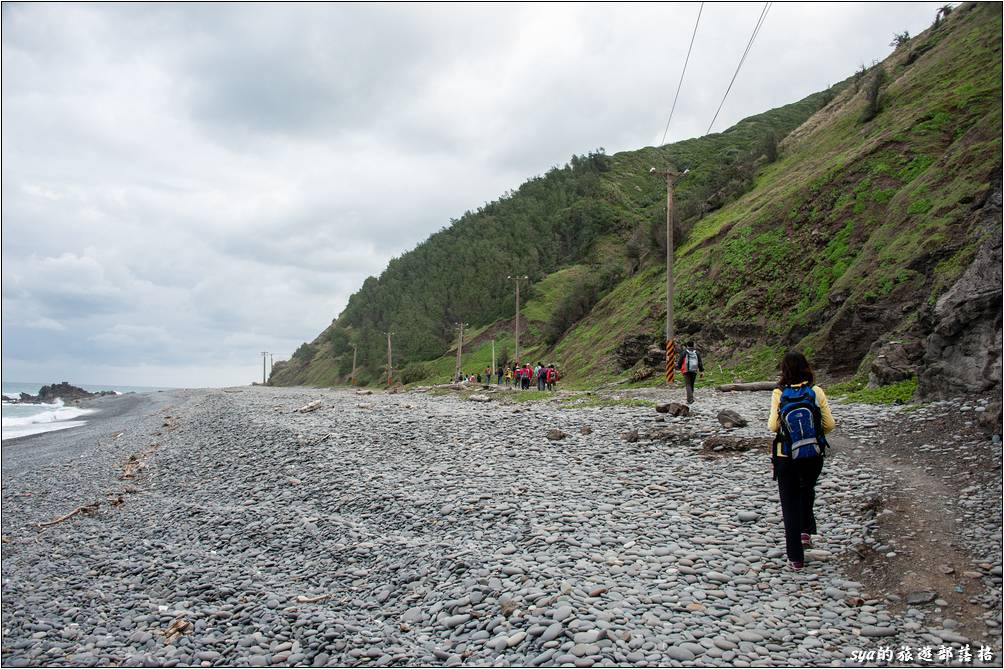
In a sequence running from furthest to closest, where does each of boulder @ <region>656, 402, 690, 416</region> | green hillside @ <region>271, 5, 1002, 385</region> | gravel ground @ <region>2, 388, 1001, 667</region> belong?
1. green hillside @ <region>271, 5, 1002, 385</region>
2. boulder @ <region>656, 402, 690, 416</region>
3. gravel ground @ <region>2, 388, 1001, 667</region>

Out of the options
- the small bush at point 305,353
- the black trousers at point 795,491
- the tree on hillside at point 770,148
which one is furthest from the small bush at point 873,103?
the small bush at point 305,353

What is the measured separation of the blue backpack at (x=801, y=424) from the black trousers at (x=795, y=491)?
11 cm

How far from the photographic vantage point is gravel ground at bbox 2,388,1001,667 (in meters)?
5.88

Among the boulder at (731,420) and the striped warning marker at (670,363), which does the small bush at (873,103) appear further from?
the boulder at (731,420)

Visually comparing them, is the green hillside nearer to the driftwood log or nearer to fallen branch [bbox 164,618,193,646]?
the driftwood log

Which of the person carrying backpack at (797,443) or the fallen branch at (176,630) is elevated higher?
the person carrying backpack at (797,443)

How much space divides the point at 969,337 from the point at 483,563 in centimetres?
1102

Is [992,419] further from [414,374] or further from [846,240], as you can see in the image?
[414,374]

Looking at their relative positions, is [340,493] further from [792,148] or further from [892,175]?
[792,148]

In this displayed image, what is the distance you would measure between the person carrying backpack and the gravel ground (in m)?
0.52

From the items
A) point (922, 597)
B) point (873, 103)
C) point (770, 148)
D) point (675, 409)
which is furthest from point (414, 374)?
point (922, 597)

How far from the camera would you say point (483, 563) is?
26.0 ft

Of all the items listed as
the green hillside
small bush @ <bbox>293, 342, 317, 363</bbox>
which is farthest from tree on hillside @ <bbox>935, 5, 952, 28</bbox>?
small bush @ <bbox>293, 342, 317, 363</bbox>

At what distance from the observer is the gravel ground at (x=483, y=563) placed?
19.3ft
